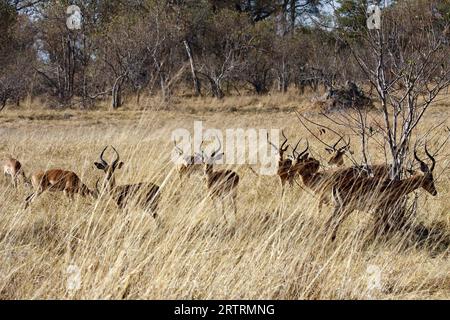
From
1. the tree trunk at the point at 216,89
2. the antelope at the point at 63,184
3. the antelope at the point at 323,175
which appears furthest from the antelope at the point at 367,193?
the tree trunk at the point at 216,89

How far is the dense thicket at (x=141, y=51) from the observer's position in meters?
19.5

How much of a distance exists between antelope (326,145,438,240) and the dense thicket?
13023 millimetres

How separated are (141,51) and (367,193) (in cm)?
1577

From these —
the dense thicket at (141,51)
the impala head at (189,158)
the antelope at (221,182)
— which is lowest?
the antelope at (221,182)

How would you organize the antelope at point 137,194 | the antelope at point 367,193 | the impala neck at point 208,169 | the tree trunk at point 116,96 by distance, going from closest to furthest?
1. the antelope at point 137,194
2. the antelope at point 367,193
3. the impala neck at point 208,169
4. the tree trunk at point 116,96

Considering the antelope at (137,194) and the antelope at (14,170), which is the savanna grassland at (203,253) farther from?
the antelope at (14,170)

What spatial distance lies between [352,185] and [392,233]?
18.6 inches

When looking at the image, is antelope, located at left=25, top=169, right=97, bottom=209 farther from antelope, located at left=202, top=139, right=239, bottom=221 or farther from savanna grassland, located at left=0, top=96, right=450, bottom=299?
antelope, located at left=202, top=139, right=239, bottom=221

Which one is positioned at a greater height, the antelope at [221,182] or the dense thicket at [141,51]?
the dense thicket at [141,51]

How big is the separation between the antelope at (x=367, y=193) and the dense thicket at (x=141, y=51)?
42.7ft

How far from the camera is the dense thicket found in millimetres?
19453

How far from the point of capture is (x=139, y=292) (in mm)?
2812
